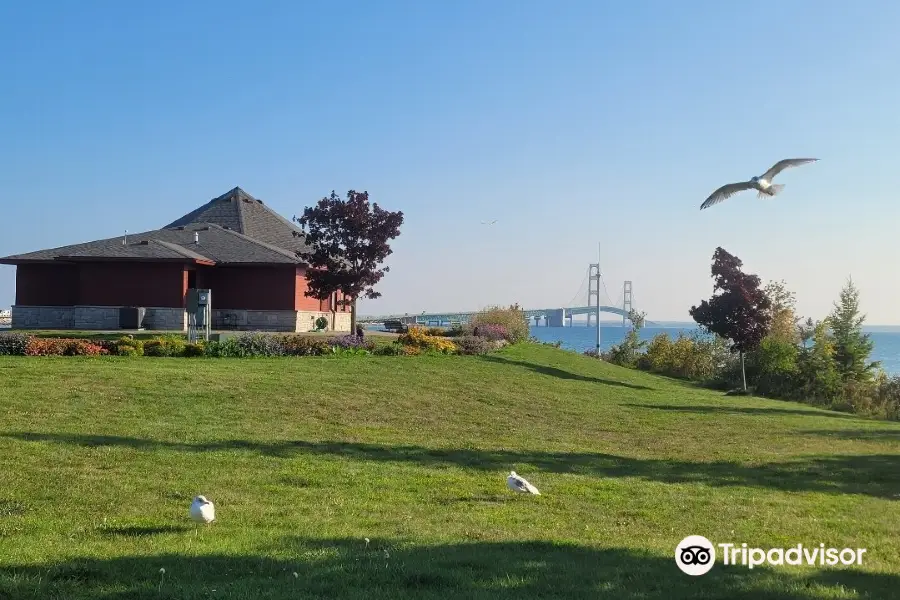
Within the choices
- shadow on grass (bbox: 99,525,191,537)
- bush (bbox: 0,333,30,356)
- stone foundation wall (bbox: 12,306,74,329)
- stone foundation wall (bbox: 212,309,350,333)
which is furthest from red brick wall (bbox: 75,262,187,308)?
shadow on grass (bbox: 99,525,191,537)

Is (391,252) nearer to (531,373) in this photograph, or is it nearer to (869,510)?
(531,373)

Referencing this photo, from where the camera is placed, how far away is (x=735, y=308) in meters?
27.4

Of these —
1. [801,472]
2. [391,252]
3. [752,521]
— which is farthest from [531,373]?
[752,521]

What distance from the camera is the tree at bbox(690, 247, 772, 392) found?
2725 cm

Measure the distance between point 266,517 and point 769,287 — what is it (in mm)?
32064

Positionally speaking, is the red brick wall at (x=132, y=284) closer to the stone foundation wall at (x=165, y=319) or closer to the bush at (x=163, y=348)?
the stone foundation wall at (x=165, y=319)

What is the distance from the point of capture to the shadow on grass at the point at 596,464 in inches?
410

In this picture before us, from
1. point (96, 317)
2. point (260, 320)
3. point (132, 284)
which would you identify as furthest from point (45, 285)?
point (260, 320)

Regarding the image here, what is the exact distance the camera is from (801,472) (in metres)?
11.4

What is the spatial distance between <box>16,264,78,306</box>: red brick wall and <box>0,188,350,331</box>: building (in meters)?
0.04

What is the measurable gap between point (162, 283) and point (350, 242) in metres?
9.04

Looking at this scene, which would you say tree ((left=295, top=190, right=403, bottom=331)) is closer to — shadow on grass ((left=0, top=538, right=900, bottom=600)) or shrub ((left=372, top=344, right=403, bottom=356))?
shrub ((left=372, top=344, right=403, bottom=356))

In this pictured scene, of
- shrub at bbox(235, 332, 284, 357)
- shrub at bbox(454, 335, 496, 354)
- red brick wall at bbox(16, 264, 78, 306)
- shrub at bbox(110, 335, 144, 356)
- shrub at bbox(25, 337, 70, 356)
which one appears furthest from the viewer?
red brick wall at bbox(16, 264, 78, 306)

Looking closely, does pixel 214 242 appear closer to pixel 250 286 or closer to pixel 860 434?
pixel 250 286
